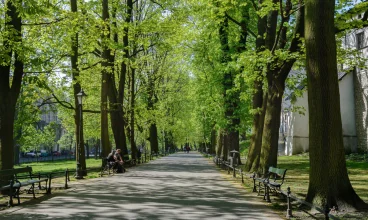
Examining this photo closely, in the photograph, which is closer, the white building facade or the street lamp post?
the street lamp post

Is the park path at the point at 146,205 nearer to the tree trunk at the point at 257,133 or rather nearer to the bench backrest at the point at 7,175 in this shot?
the bench backrest at the point at 7,175

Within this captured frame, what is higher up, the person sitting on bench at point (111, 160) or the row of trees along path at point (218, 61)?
the row of trees along path at point (218, 61)

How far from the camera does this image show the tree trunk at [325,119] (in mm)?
9141

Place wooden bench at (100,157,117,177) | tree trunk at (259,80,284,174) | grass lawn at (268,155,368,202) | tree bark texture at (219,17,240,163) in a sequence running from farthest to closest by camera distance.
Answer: tree bark texture at (219,17,240,163), wooden bench at (100,157,117,177), tree trunk at (259,80,284,174), grass lawn at (268,155,368,202)

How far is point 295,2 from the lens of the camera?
55.5 feet

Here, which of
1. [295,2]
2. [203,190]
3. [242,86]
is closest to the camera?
[203,190]

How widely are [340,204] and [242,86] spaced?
Result: 54.5 ft

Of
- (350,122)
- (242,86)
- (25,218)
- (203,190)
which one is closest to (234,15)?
(242,86)

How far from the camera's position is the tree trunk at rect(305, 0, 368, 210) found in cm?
914

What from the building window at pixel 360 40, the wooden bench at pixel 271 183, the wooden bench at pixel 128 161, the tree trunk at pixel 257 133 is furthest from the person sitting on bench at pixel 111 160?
the building window at pixel 360 40

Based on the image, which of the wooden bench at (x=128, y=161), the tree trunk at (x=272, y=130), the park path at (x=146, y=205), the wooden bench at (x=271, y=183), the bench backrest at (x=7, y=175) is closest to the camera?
the park path at (x=146, y=205)

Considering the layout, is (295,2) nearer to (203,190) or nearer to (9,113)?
(203,190)

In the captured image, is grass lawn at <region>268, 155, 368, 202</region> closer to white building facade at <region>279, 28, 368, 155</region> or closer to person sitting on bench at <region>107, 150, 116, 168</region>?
person sitting on bench at <region>107, 150, 116, 168</region>

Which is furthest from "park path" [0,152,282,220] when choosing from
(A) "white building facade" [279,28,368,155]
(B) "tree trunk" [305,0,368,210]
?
(A) "white building facade" [279,28,368,155]
